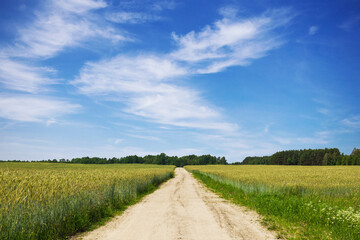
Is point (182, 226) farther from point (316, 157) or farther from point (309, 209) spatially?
point (316, 157)

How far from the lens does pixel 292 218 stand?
11.1 metres

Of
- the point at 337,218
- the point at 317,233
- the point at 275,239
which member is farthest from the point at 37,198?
the point at 337,218

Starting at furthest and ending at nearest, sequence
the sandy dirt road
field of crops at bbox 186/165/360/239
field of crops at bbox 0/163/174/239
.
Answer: field of crops at bbox 186/165/360/239, the sandy dirt road, field of crops at bbox 0/163/174/239

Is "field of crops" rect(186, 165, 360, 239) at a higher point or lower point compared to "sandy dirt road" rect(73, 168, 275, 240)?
higher

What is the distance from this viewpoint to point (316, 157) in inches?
5655

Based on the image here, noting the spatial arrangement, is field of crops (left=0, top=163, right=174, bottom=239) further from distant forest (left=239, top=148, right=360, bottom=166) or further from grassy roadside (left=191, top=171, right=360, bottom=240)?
distant forest (left=239, top=148, right=360, bottom=166)

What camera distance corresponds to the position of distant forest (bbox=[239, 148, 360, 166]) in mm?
120537

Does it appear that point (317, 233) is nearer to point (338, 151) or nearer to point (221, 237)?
point (221, 237)

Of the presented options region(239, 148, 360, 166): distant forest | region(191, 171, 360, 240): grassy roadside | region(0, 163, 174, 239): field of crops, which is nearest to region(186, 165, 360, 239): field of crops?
region(191, 171, 360, 240): grassy roadside

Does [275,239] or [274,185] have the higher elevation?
[274,185]

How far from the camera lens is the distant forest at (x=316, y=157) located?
395 feet

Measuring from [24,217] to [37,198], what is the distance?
1.41 meters

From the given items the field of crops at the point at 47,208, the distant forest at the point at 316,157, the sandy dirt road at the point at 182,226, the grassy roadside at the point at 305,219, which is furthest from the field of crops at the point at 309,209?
the distant forest at the point at 316,157

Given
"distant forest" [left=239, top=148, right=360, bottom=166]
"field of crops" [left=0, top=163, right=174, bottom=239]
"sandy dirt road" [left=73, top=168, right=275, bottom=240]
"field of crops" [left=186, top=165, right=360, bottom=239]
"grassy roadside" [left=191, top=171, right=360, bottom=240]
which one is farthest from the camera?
"distant forest" [left=239, top=148, right=360, bottom=166]
